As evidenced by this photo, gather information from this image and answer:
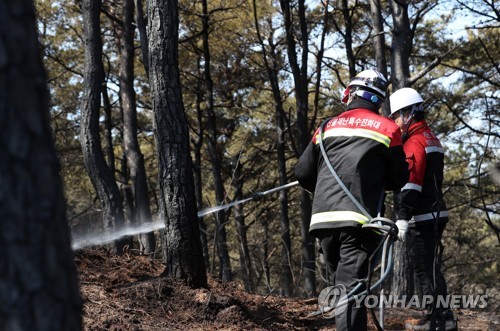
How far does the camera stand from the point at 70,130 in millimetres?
23719

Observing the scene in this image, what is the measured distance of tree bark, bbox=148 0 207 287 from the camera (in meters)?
6.68

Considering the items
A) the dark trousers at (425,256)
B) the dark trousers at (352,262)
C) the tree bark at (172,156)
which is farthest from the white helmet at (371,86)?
the tree bark at (172,156)

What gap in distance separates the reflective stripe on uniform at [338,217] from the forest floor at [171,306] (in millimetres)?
1630

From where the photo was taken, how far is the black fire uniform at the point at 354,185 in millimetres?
4660

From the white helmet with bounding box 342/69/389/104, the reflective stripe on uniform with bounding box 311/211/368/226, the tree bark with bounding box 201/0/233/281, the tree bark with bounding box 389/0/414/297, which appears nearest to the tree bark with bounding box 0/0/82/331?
the reflective stripe on uniform with bounding box 311/211/368/226

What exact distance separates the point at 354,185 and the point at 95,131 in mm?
7345

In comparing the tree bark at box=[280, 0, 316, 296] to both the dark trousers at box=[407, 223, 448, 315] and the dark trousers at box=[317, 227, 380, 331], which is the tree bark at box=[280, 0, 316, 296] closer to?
the dark trousers at box=[407, 223, 448, 315]

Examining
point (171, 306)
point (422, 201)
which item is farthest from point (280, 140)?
point (171, 306)

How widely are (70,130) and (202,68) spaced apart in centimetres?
541

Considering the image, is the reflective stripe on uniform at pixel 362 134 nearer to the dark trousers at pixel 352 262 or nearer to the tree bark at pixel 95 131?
the dark trousers at pixel 352 262

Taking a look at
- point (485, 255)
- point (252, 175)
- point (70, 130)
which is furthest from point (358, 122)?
point (485, 255)

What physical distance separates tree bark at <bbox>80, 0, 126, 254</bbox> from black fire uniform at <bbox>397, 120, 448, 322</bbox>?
20.4ft

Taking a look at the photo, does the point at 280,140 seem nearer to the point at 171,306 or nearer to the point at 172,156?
the point at 172,156

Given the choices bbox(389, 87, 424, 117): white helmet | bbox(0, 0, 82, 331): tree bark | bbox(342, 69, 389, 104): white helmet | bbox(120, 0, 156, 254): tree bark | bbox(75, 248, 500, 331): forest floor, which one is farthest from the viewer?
bbox(120, 0, 156, 254): tree bark
